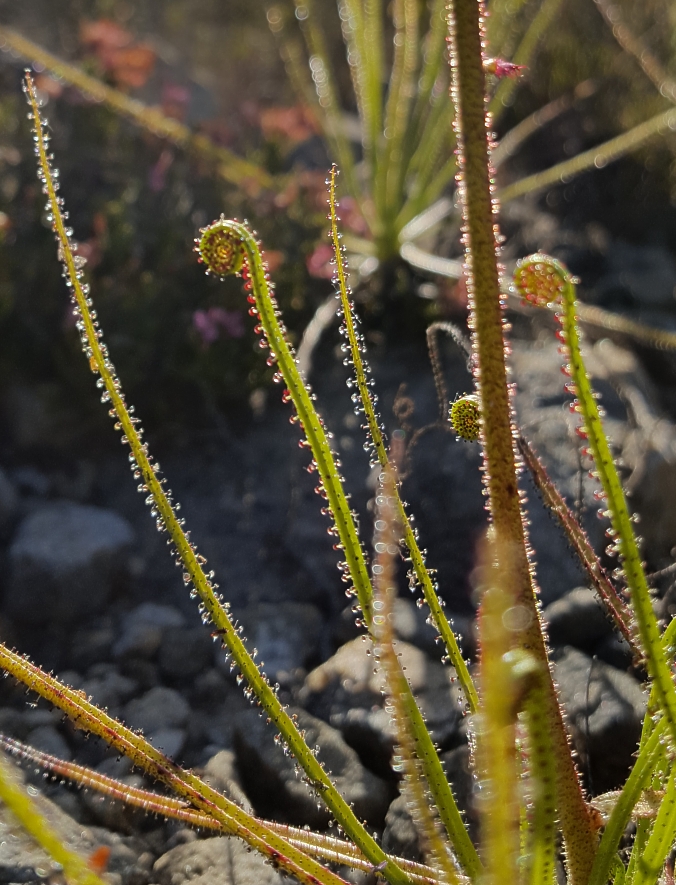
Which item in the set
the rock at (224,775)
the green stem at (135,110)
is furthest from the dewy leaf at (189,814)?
the green stem at (135,110)

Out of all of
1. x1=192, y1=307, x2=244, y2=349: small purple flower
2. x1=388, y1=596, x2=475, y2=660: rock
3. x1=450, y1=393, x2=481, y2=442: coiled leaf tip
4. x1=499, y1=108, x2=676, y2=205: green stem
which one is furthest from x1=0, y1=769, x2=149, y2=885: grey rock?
x1=499, y1=108, x2=676, y2=205: green stem

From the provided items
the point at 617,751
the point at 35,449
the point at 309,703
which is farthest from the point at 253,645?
the point at 35,449

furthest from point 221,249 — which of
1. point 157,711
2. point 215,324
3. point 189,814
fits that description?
point 215,324

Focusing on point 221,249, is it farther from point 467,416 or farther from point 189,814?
point 189,814

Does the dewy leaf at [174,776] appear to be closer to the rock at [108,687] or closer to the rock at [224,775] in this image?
the rock at [224,775]

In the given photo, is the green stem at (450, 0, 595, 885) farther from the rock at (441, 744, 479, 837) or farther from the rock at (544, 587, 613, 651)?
the rock at (544, 587, 613, 651)

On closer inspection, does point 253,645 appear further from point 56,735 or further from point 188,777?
point 188,777
